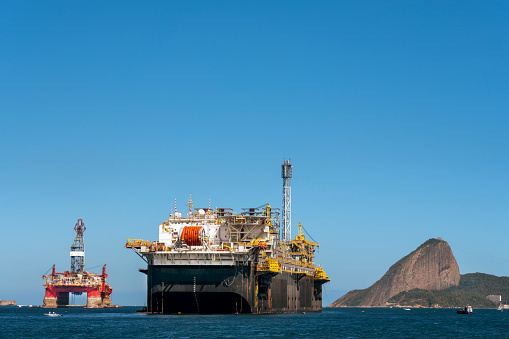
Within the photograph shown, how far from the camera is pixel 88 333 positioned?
6525cm

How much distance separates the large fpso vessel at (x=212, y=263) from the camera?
7575 centimetres

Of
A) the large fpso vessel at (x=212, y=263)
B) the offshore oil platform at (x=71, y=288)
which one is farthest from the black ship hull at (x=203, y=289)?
the offshore oil platform at (x=71, y=288)

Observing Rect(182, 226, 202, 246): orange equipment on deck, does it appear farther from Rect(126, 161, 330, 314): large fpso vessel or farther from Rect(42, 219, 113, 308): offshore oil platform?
Rect(42, 219, 113, 308): offshore oil platform

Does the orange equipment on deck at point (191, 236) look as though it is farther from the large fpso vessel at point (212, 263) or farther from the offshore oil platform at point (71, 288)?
the offshore oil platform at point (71, 288)

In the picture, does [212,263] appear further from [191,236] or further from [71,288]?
[71,288]

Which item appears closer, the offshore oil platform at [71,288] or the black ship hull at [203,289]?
the black ship hull at [203,289]

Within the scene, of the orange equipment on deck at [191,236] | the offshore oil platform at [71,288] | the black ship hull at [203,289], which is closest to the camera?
the black ship hull at [203,289]

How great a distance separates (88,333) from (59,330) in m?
6.45

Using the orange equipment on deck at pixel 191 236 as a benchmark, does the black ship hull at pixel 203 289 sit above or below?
below

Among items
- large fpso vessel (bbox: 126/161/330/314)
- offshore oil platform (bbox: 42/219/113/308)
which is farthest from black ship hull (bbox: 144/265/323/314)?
offshore oil platform (bbox: 42/219/113/308)

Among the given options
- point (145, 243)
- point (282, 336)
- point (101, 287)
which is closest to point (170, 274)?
point (145, 243)

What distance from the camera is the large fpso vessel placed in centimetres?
7575

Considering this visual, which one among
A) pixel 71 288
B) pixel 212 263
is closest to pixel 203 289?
pixel 212 263

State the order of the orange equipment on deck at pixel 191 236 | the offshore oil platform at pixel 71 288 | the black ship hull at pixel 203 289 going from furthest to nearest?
the offshore oil platform at pixel 71 288 < the orange equipment on deck at pixel 191 236 < the black ship hull at pixel 203 289
